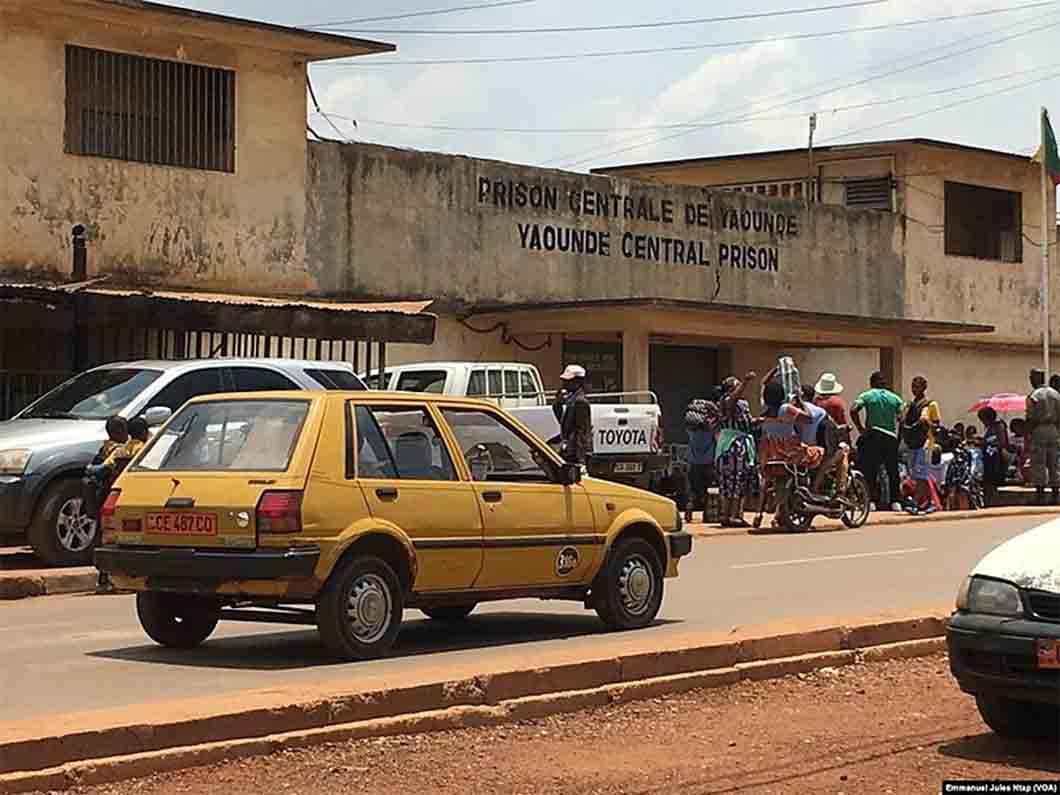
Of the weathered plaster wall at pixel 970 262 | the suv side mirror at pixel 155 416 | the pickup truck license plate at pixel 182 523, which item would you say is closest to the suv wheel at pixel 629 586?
the pickup truck license plate at pixel 182 523

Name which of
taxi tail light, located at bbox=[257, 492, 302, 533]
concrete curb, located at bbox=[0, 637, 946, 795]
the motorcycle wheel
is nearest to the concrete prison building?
the motorcycle wheel

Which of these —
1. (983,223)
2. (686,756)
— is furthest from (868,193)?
(686,756)

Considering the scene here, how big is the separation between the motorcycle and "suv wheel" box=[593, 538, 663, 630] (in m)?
9.31

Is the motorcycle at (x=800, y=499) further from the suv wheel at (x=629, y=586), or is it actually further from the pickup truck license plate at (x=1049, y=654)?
the pickup truck license plate at (x=1049, y=654)

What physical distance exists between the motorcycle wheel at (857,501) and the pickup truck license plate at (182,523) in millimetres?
13413

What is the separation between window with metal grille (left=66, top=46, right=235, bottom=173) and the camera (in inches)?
974

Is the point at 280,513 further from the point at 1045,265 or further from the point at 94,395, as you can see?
the point at 1045,265

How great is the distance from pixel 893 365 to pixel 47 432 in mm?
21800

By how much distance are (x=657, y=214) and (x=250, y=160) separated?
9.13 metres

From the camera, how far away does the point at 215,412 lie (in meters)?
11.2

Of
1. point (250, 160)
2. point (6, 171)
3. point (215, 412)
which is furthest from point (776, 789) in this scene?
point (250, 160)

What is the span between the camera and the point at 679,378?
34469 millimetres

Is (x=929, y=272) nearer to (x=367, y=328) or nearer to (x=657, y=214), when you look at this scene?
(x=657, y=214)

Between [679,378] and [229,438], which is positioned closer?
[229,438]
